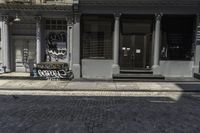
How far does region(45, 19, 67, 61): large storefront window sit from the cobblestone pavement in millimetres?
6579

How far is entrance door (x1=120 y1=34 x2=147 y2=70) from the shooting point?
1812 cm

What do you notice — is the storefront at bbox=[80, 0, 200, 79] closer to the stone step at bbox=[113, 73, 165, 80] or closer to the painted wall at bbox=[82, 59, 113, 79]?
the painted wall at bbox=[82, 59, 113, 79]

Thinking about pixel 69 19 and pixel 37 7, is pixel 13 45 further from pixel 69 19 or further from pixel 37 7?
pixel 69 19

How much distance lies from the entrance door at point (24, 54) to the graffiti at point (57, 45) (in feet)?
3.98

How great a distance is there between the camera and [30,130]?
718 cm

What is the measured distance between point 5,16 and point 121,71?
8113mm

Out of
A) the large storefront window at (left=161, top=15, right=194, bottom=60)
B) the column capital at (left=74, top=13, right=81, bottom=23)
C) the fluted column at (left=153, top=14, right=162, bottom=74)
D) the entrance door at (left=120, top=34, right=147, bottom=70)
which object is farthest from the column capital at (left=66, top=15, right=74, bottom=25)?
the large storefront window at (left=161, top=15, right=194, bottom=60)

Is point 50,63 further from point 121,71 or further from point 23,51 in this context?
point 121,71

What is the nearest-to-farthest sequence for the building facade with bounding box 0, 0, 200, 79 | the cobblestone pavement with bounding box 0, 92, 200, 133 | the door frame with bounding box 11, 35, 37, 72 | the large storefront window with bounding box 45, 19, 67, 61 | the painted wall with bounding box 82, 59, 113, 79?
the cobblestone pavement with bounding box 0, 92, 200, 133 < the building facade with bounding box 0, 0, 200, 79 < the painted wall with bounding box 82, 59, 113, 79 < the large storefront window with bounding box 45, 19, 67, 61 < the door frame with bounding box 11, 35, 37, 72

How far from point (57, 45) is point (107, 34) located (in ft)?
11.1

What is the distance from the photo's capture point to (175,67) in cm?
1806

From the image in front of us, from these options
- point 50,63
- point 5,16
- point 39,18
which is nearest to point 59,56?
point 50,63

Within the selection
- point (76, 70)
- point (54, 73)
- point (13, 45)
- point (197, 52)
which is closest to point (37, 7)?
point (13, 45)

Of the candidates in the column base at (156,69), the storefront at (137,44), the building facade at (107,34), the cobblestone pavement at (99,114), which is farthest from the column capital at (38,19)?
the column base at (156,69)
